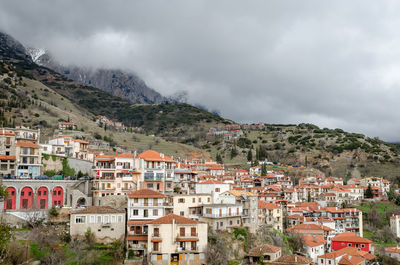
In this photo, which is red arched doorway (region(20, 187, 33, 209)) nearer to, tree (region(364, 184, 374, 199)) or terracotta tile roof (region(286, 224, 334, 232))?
terracotta tile roof (region(286, 224, 334, 232))

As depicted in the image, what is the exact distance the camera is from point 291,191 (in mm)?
86938

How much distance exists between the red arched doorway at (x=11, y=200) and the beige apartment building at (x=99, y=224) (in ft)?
34.3

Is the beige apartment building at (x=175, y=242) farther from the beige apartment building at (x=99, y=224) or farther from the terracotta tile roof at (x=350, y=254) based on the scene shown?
the terracotta tile roof at (x=350, y=254)

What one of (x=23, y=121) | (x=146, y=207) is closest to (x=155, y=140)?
(x=23, y=121)

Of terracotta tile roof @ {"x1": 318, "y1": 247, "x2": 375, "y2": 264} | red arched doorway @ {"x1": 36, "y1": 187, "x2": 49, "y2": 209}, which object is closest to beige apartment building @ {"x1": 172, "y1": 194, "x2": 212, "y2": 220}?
red arched doorway @ {"x1": 36, "y1": 187, "x2": 49, "y2": 209}

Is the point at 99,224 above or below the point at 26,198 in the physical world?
below

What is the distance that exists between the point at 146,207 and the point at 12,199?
17.5 metres

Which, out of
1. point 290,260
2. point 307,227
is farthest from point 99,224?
point 307,227

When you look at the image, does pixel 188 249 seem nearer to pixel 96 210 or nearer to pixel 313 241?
pixel 96 210

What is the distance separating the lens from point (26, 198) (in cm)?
4781

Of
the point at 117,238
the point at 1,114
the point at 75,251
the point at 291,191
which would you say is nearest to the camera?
the point at 75,251

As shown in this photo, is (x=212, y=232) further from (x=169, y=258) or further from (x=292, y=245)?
(x=292, y=245)

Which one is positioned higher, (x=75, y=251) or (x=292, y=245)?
(x=75, y=251)

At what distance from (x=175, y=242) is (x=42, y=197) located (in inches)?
812
